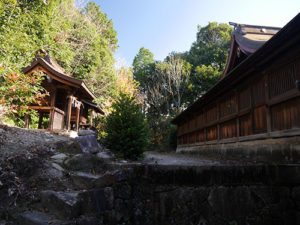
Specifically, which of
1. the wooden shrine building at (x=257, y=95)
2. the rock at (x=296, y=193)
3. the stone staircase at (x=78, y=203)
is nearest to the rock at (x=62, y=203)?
the stone staircase at (x=78, y=203)

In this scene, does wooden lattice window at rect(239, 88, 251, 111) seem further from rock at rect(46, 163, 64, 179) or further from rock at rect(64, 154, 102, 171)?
rock at rect(46, 163, 64, 179)

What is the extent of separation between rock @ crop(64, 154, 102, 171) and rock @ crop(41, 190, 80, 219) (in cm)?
136

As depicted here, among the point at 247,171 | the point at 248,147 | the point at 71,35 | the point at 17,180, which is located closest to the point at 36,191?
the point at 17,180

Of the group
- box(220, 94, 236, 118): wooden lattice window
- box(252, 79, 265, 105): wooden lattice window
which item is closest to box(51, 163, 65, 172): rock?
box(252, 79, 265, 105): wooden lattice window

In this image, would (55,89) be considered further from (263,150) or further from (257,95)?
(263,150)

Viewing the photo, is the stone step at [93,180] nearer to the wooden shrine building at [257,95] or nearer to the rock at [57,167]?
the rock at [57,167]

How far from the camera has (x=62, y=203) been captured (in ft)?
10.3

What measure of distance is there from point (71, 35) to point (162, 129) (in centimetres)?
1309

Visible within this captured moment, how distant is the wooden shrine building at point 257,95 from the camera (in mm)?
4555

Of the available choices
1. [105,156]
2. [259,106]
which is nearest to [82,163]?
[105,156]

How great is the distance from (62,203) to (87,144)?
2.79m

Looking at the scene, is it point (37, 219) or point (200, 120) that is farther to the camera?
point (200, 120)

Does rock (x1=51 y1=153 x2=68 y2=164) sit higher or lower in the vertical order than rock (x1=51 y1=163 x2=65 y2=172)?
higher

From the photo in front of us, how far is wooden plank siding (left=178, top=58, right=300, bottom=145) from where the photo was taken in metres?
4.72
